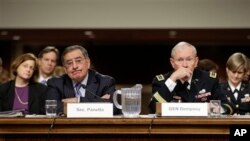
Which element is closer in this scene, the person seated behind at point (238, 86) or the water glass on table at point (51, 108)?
the water glass on table at point (51, 108)

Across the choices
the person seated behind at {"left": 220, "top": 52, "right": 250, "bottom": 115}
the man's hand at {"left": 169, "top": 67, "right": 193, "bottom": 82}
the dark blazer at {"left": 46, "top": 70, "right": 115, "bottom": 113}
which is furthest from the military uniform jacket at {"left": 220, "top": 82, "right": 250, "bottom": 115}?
the dark blazer at {"left": 46, "top": 70, "right": 115, "bottom": 113}

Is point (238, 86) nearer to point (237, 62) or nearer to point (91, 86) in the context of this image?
point (237, 62)

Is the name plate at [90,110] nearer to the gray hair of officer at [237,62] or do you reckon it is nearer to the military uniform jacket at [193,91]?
the military uniform jacket at [193,91]

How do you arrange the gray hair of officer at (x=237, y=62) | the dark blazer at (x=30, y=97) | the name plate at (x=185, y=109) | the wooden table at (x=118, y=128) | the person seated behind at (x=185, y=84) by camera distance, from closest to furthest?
the wooden table at (x=118, y=128) → the name plate at (x=185, y=109) → the person seated behind at (x=185, y=84) → the dark blazer at (x=30, y=97) → the gray hair of officer at (x=237, y=62)

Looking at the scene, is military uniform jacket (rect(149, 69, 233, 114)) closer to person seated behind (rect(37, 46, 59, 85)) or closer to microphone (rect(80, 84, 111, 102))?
microphone (rect(80, 84, 111, 102))

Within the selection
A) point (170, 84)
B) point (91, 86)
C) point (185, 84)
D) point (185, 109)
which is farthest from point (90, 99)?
point (185, 109)

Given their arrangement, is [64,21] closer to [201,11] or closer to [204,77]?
[201,11]

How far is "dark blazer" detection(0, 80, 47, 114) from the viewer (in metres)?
3.84

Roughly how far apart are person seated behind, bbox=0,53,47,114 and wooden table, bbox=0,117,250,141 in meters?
1.19

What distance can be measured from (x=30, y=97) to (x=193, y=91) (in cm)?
125

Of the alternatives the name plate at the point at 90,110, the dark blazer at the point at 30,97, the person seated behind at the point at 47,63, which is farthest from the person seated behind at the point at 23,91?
the name plate at the point at 90,110

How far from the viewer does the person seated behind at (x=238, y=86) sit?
167 inches

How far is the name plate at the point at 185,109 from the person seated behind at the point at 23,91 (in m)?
1.37

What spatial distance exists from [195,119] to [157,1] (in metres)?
5.49
